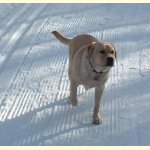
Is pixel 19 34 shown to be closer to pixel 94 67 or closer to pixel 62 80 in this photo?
pixel 62 80

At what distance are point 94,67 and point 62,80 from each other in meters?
1.03

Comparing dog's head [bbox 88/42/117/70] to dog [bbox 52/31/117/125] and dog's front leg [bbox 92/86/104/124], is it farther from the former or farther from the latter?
dog's front leg [bbox 92/86/104/124]

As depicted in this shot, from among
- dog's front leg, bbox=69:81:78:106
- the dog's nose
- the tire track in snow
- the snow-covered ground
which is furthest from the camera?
the tire track in snow

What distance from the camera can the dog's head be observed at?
13.1ft

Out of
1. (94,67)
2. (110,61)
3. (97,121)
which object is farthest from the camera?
(97,121)

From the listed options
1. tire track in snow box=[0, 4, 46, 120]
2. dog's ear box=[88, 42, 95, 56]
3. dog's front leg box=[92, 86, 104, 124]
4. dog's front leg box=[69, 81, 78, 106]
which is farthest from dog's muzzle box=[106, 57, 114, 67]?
tire track in snow box=[0, 4, 46, 120]

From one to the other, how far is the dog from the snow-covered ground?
19 centimetres

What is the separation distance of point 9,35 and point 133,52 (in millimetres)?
1741

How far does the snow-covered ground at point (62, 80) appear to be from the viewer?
4098 mm

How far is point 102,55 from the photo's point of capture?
13.3 feet

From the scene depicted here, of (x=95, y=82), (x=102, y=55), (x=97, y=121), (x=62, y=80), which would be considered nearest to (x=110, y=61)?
(x=102, y=55)

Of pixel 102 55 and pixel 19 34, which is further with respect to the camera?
pixel 19 34

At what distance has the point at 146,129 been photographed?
13.6ft

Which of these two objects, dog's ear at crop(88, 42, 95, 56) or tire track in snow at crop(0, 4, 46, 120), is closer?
dog's ear at crop(88, 42, 95, 56)
